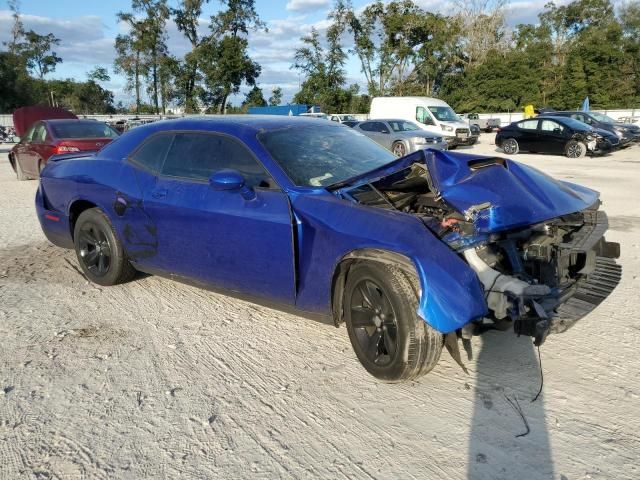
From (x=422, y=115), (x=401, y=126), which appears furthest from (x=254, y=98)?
(x=401, y=126)

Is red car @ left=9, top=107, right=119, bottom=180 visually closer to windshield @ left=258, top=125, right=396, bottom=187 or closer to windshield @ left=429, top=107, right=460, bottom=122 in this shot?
windshield @ left=258, top=125, right=396, bottom=187

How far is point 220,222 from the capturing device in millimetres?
3857

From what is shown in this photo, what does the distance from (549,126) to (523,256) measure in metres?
17.5

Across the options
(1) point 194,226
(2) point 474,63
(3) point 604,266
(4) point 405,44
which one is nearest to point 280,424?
(1) point 194,226

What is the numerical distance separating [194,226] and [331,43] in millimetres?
50361

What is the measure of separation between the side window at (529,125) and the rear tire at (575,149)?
5.38 feet

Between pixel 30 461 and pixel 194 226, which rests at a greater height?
pixel 194 226

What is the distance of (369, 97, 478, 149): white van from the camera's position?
22.6m

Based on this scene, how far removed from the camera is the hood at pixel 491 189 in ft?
10.3

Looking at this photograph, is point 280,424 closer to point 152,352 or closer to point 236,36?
point 152,352

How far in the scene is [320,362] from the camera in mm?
3525

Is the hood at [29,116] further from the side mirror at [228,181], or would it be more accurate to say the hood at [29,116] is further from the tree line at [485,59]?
the tree line at [485,59]

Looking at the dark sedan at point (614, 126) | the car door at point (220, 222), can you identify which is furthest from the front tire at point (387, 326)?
the dark sedan at point (614, 126)

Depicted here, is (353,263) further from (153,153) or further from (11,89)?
(11,89)
